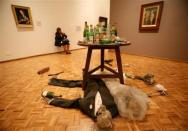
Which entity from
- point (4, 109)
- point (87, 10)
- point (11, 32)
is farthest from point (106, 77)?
point (87, 10)

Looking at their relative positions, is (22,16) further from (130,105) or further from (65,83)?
(130,105)

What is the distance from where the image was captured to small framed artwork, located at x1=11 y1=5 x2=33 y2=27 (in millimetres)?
3666

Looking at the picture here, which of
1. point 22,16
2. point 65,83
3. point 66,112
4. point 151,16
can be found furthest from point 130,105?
point 22,16

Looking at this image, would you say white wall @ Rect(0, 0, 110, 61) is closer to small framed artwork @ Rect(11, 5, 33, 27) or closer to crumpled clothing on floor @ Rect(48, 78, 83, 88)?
small framed artwork @ Rect(11, 5, 33, 27)

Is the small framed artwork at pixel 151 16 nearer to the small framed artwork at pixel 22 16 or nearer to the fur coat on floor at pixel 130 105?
the fur coat on floor at pixel 130 105

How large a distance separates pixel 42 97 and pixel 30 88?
432 mm

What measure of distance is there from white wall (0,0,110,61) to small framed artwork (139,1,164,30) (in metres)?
2.90

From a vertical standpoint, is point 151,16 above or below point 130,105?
above

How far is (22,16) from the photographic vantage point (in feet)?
12.6

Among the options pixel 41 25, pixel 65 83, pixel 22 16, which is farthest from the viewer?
pixel 41 25

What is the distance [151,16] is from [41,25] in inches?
147

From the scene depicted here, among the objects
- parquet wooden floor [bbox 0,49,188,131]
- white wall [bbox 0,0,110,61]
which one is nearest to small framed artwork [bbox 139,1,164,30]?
parquet wooden floor [bbox 0,49,188,131]

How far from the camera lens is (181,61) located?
3.32 meters

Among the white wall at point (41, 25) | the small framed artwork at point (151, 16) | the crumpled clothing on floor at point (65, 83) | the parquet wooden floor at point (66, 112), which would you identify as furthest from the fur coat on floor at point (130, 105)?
the white wall at point (41, 25)
